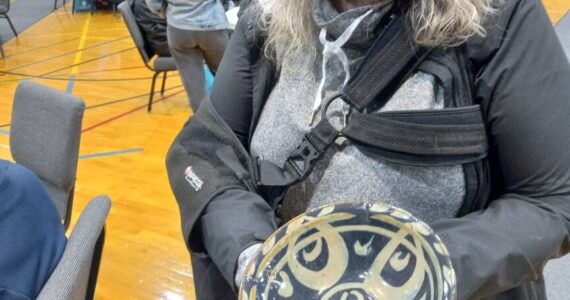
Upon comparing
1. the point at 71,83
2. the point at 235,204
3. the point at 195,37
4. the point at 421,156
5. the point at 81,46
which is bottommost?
the point at 81,46

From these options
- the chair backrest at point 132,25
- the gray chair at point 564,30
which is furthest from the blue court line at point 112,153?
the gray chair at point 564,30

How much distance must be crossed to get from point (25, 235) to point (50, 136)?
72 cm

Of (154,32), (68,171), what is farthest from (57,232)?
(154,32)

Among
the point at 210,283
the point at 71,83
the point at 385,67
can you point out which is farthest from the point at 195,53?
the point at 385,67

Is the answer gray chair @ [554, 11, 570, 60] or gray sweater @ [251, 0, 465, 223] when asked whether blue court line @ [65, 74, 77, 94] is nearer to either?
gray chair @ [554, 11, 570, 60]

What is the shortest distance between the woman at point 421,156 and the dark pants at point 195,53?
102 inches

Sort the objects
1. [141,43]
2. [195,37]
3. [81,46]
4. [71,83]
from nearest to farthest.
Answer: [195,37] < [141,43] < [71,83] < [81,46]

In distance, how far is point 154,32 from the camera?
154 inches

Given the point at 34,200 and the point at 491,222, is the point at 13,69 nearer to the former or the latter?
the point at 34,200

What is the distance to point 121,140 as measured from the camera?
362 centimetres

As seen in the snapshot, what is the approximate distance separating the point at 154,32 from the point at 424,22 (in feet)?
11.1

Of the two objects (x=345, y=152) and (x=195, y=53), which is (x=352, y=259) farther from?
(x=195, y=53)

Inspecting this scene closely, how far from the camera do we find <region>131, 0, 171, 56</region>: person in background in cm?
383

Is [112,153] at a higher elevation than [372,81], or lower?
lower
